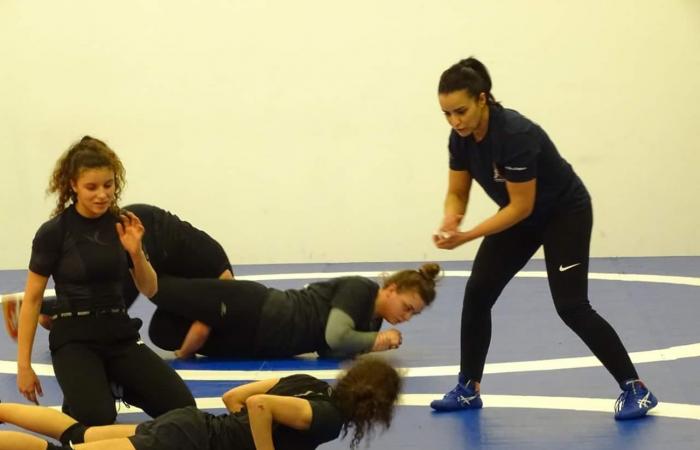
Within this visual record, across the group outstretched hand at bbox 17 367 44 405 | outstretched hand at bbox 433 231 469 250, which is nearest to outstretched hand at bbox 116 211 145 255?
outstretched hand at bbox 17 367 44 405

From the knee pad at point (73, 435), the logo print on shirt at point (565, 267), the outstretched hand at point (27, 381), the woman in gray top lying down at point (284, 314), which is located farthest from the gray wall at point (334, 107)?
the knee pad at point (73, 435)

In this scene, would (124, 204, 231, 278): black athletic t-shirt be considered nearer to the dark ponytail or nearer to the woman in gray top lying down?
the woman in gray top lying down

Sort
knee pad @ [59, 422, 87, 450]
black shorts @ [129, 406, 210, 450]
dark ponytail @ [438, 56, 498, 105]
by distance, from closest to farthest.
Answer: black shorts @ [129, 406, 210, 450] → knee pad @ [59, 422, 87, 450] → dark ponytail @ [438, 56, 498, 105]

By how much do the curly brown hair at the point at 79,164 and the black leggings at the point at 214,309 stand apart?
4.15 ft

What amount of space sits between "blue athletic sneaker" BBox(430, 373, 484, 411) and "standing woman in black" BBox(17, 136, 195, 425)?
1089 mm

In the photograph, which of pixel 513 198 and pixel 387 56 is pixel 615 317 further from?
pixel 387 56

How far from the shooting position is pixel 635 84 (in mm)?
8672

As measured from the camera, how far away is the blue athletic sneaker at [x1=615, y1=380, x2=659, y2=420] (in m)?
4.57

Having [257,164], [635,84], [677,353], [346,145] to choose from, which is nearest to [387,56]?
[346,145]

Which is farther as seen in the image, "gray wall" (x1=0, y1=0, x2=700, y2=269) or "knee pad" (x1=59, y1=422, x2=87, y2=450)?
"gray wall" (x1=0, y1=0, x2=700, y2=269)

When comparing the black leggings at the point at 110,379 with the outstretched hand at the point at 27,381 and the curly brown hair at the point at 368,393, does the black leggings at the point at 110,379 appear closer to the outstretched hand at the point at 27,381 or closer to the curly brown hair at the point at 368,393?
the outstretched hand at the point at 27,381

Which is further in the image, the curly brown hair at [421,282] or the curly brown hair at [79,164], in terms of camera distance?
the curly brown hair at [421,282]

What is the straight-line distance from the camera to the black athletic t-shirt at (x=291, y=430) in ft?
12.6

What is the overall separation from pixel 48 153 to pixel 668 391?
5.81 m
